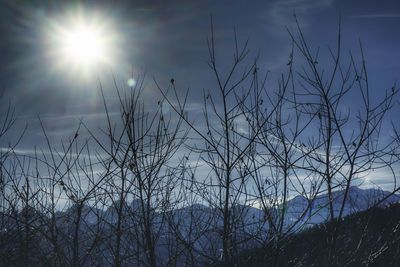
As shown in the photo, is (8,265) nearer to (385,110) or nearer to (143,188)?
(143,188)

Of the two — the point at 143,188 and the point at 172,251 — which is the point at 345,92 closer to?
the point at 143,188

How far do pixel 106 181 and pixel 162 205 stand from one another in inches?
32.0

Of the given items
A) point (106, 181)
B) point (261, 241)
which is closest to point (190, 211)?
point (106, 181)

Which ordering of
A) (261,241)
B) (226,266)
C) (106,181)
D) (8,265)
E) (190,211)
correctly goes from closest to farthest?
(226,266), (261,241), (106,181), (8,265), (190,211)

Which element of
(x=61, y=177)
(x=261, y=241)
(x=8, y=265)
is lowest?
(x=261, y=241)

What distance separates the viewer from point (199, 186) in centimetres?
481

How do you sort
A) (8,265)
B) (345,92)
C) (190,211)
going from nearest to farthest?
(345,92) → (8,265) → (190,211)

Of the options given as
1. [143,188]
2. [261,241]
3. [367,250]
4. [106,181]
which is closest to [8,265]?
[106,181]

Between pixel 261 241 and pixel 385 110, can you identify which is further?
pixel 385 110

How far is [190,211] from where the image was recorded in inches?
210

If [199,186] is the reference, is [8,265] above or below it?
below

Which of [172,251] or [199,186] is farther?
[199,186]

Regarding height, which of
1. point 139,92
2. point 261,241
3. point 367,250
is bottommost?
point 367,250

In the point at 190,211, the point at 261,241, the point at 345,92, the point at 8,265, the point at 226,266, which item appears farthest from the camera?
the point at 190,211
